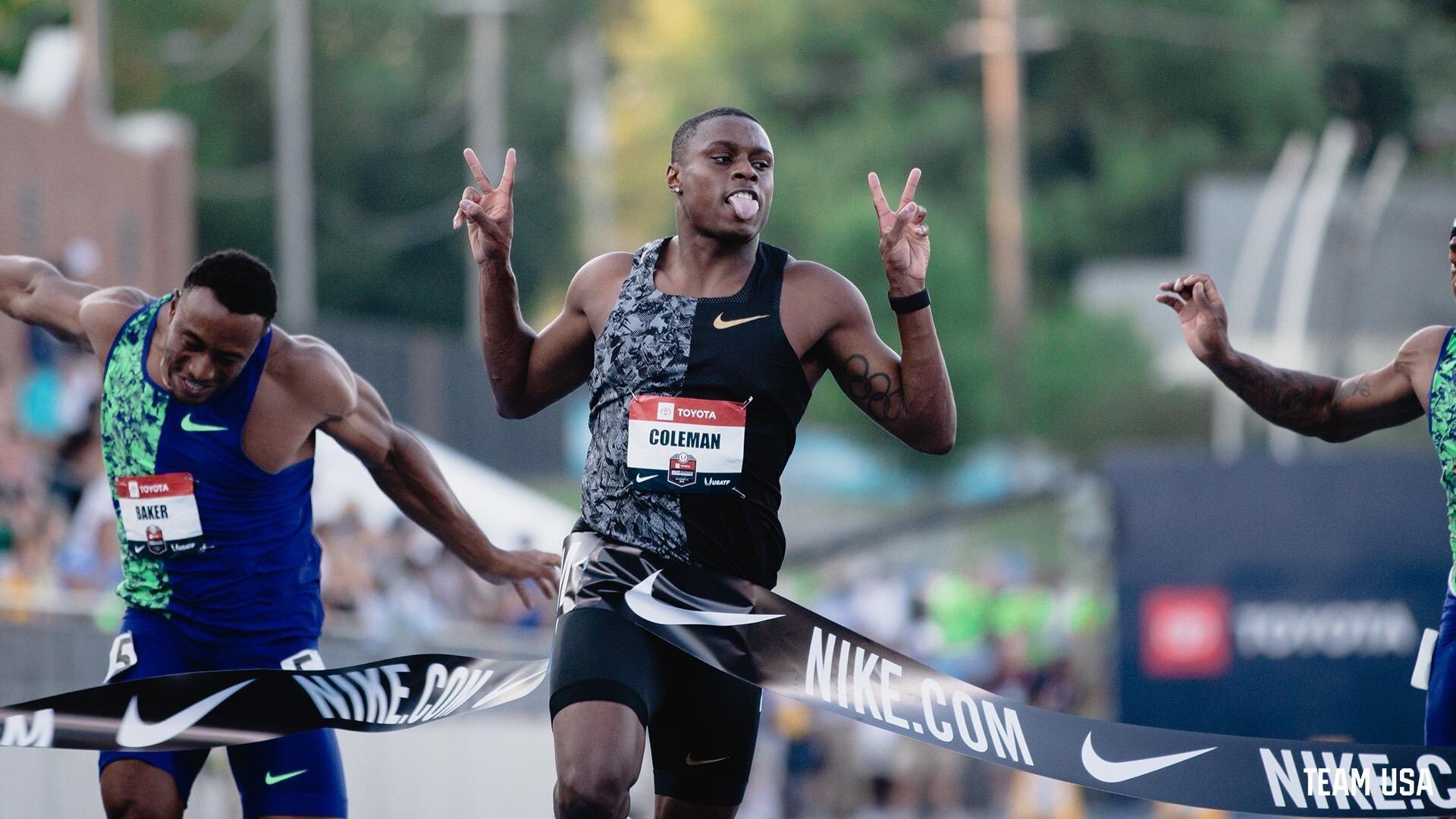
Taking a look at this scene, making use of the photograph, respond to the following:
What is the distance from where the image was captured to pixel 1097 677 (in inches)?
711

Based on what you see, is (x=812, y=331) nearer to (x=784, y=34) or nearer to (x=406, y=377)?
(x=406, y=377)

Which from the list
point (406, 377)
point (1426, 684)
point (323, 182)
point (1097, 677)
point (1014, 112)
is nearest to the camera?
point (1426, 684)

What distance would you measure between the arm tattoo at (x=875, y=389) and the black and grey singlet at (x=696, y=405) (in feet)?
0.44

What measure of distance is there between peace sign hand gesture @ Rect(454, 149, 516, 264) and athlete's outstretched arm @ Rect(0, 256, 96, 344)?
4.66ft

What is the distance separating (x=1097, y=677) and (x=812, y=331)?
13.6 metres

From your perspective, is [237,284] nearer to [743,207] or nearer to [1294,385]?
[743,207]

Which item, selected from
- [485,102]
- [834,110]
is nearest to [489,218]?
[485,102]

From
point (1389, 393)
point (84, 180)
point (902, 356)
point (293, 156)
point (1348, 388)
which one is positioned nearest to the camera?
point (902, 356)

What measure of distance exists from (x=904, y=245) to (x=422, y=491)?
183 centimetres

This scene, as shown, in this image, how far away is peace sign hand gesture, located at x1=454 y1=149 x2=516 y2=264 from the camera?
5176mm

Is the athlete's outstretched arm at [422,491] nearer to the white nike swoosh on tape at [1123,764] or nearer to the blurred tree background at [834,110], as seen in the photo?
the white nike swoosh on tape at [1123,764]

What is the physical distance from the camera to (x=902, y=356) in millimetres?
5105

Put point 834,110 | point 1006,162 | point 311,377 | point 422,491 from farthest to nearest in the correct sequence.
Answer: point 834,110, point 1006,162, point 422,491, point 311,377

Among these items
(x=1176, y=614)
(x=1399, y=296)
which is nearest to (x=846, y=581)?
(x=1176, y=614)
